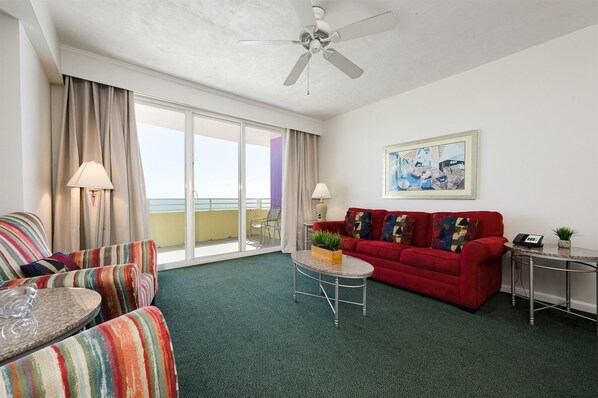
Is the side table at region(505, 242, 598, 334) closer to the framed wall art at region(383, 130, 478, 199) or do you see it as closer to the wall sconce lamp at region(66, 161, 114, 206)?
the framed wall art at region(383, 130, 478, 199)

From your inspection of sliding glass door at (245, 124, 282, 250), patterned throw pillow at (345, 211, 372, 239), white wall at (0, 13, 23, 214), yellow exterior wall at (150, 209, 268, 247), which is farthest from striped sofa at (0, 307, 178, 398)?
sliding glass door at (245, 124, 282, 250)

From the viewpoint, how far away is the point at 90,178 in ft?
7.81

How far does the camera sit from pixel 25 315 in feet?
2.82

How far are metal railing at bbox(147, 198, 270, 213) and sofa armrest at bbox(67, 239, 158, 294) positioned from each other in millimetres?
1480

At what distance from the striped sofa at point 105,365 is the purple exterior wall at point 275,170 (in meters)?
3.86

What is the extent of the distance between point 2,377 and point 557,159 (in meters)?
3.75

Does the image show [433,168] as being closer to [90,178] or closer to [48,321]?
[48,321]

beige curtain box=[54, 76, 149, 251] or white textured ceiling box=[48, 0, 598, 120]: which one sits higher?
white textured ceiling box=[48, 0, 598, 120]

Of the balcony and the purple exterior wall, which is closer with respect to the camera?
the balcony

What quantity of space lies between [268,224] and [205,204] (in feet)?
4.09

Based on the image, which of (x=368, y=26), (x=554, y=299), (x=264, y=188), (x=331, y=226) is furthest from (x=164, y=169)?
(x=554, y=299)

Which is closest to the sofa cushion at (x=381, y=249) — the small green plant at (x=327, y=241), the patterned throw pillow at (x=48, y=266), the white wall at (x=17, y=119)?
the small green plant at (x=327, y=241)

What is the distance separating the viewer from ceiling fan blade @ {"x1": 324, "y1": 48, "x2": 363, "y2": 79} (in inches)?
82.5

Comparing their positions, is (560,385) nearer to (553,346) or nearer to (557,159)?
(553,346)
